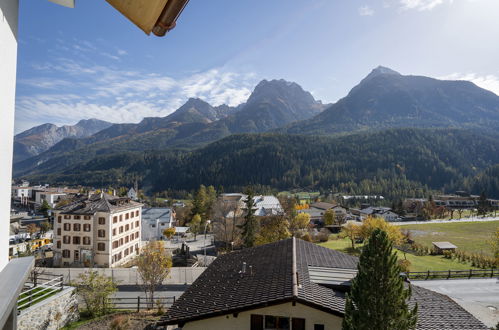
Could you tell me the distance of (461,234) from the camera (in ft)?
204

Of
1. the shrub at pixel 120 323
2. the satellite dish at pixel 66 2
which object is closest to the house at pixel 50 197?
the shrub at pixel 120 323

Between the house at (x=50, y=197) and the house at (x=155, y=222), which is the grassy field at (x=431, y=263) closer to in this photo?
the house at (x=155, y=222)

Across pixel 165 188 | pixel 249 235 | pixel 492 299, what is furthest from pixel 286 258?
pixel 165 188

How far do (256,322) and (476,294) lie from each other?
2347cm

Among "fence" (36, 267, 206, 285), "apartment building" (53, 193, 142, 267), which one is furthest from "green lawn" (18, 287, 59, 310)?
"apartment building" (53, 193, 142, 267)

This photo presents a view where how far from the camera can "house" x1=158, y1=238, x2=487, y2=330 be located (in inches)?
379

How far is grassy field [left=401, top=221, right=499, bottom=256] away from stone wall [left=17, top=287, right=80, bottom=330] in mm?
54103

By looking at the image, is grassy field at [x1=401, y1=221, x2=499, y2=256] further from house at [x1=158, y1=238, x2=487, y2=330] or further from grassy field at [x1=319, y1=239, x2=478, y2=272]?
house at [x1=158, y1=238, x2=487, y2=330]

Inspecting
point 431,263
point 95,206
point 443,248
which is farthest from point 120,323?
point 443,248

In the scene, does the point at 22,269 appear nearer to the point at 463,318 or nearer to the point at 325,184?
the point at 463,318

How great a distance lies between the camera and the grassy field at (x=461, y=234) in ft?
163

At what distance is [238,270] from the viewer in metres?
14.0

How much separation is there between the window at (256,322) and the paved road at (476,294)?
15694 millimetres

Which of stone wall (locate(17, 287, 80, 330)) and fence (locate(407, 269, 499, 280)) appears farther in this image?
fence (locate(407, 269, 499, 280))
